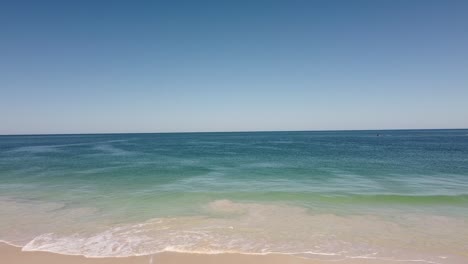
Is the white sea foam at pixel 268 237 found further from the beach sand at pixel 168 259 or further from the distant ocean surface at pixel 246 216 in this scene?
the beach sand at pixel 168 259

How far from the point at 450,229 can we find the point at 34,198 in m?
20.4

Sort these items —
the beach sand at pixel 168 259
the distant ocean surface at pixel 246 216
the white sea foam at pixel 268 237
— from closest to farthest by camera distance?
the beach sand at pixel 168 259 < the white sea foam at pixel 268 237 < the distant ocean surface at pixel 246 216

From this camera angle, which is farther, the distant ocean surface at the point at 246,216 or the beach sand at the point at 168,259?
the distant ocean surface at the point at 246,216

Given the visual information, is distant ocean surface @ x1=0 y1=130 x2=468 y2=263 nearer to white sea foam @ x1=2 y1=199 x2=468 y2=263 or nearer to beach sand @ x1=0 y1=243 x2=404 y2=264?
white sea foam @ x1=2 y1=199 x2=468 y2=263

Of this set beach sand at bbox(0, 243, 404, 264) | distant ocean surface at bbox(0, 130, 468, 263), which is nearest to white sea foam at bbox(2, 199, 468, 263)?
distant ocean surface at bbox(0, 130, 468, 263)

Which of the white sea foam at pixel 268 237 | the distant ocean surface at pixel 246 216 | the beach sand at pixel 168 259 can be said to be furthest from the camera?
the distant ocean surface at pixel 246 216

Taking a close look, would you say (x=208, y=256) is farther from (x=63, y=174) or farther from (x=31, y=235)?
(x=63, y=174)

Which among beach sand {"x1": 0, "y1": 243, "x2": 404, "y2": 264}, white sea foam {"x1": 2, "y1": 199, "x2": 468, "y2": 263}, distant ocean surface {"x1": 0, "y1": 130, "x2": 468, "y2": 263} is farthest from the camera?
distant ocean surface {"x1": 0, "y1": 130, "x2": 468, "y2": 263}

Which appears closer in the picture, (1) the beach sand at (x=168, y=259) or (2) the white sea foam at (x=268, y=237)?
(1) the beach sand at (x=168, y=259)

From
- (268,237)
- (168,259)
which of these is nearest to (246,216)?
(268,237)

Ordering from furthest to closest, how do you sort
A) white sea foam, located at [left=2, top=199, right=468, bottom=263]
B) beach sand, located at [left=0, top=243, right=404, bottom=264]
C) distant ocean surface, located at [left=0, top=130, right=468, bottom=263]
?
distant ocean surface, located at [left=0, top=130, right=468, bottom=263] → white sea foam, located at [left=2, top=199, right=468, bottom=263] → beach sand, located at [left=0, top=243, right=404, bottom=264]

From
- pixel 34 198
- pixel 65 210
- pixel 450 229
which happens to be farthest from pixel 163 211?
pixel 450 229

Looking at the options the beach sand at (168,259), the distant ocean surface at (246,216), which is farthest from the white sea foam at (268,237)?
the beach sand at (168,259)

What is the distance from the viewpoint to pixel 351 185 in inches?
774
